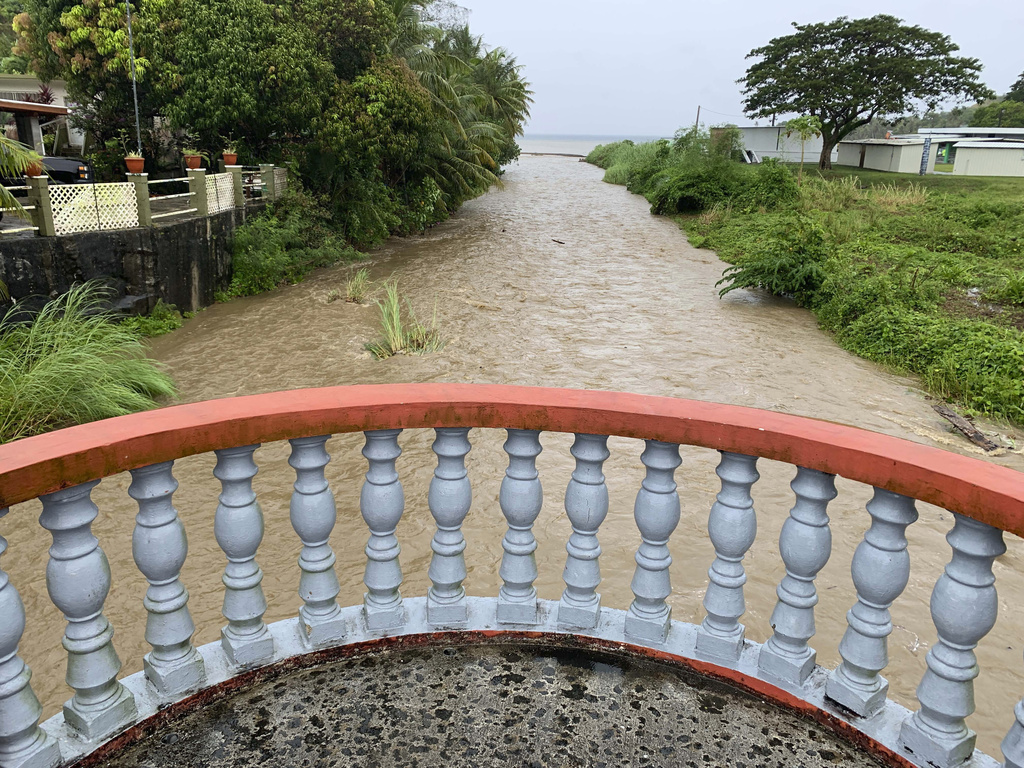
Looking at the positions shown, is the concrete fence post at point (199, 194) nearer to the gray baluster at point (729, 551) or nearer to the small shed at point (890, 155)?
the gray baluster at point (729, 551)

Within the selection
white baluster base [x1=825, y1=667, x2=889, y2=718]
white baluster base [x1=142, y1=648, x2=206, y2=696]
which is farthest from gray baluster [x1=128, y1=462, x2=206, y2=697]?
white baluster base [x1=825, y1=667, x2=889, y2=718]

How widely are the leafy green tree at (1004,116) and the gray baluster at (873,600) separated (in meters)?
56.7

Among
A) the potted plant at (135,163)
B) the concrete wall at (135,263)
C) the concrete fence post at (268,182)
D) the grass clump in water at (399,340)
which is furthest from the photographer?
the concrete fence post at (268,182)

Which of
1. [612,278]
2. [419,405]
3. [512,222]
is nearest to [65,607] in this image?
[419,405]

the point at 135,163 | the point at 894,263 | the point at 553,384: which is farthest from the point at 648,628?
the point at 894,263

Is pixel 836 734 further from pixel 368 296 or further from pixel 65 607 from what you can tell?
pixel 368 296

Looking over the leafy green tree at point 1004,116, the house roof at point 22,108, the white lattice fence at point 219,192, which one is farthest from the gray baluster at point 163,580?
the leafy green tree at point 1004,116

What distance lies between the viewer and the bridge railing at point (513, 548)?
1.61 m

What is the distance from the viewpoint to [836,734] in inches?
72.7

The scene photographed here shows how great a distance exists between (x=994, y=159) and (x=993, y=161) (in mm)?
97

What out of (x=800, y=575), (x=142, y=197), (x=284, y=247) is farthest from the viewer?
(x=284, y=247)

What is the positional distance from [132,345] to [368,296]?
6007mm

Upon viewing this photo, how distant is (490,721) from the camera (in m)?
1.89

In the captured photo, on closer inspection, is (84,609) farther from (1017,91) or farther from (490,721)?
(1017,91)
